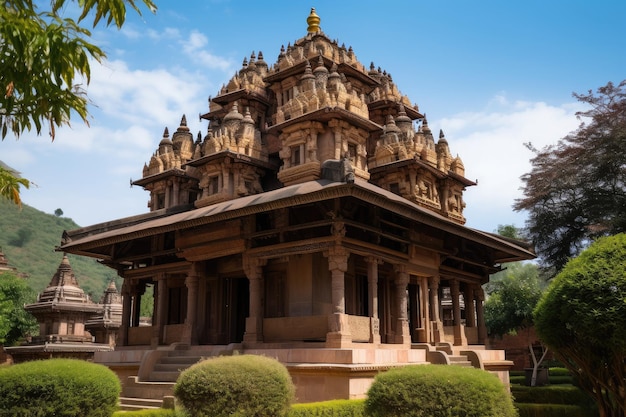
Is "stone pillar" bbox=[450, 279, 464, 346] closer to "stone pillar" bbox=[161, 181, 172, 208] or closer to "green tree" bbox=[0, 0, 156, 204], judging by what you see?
"stone pillar" bbox=[161, 181, 172, 208]

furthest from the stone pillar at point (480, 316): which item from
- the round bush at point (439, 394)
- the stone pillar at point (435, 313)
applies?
the round bush at point (439, 394)

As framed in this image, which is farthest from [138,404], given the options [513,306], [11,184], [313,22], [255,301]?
[513,306]

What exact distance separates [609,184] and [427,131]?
8.63 m

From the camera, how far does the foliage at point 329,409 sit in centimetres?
1046

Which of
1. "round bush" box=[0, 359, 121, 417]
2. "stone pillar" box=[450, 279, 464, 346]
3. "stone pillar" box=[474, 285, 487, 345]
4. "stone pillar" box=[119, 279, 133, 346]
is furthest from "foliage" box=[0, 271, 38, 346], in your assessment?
"round bush" box=[0, 359, 121, 417]

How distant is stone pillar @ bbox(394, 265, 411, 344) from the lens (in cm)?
1783

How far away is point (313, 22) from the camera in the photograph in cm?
2994

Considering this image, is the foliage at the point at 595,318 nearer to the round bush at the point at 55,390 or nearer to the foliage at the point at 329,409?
the foliage at the point at 329,409

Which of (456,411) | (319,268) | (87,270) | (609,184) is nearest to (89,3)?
(456,411)

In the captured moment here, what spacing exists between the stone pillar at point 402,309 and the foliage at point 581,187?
9507 mm

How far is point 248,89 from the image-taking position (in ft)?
90.4

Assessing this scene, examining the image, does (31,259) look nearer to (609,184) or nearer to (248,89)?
(248,89)

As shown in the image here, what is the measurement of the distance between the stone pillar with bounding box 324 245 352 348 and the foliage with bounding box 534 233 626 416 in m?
4.75

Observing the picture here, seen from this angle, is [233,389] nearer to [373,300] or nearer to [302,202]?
[302,202]
